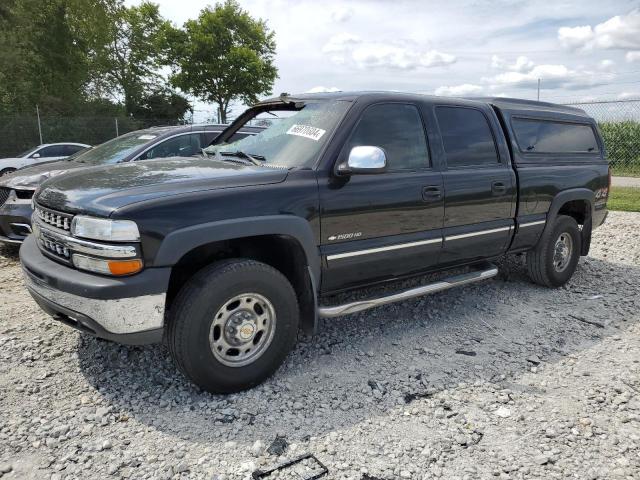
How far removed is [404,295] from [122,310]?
203 cm

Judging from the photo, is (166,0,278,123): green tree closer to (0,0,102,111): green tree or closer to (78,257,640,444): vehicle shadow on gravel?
(0,0,102,111): green tree

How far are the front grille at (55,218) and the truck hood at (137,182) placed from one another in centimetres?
A: 4

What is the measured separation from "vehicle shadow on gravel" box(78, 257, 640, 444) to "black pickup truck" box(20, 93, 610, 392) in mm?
246

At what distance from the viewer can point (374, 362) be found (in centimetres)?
374

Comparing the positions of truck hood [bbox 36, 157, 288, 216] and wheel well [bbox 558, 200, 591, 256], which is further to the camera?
wheel well [bbox 558, 200, 591, 256]

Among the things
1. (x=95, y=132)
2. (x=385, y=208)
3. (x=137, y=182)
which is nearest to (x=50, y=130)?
(x=95, y=132)

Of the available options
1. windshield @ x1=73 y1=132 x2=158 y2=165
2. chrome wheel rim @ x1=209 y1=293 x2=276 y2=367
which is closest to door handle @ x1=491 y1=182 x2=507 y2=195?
chrome wheel rim @ x1=209 y1=293 x2=276 y2=367

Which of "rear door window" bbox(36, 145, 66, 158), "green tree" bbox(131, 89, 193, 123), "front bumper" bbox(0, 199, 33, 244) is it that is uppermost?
"green tree" bbox(131, 89, 193, 123)

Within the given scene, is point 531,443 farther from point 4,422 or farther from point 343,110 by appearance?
point 4,422

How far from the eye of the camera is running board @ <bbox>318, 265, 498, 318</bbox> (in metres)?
3.47

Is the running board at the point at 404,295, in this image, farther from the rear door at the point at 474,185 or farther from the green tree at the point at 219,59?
the green tree at the point at 219,59

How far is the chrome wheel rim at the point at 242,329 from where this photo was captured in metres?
3.11

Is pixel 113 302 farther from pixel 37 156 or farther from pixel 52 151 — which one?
pixel 52 151

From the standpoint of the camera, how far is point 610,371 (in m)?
3.69
